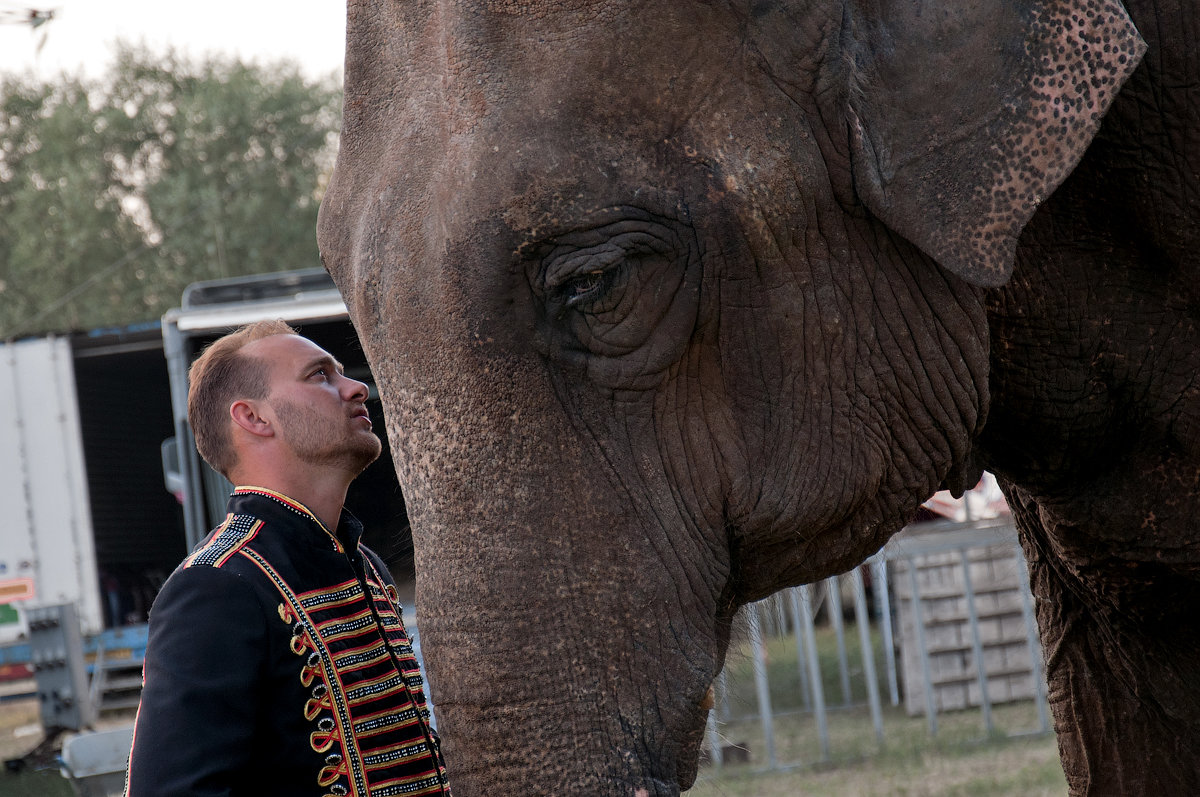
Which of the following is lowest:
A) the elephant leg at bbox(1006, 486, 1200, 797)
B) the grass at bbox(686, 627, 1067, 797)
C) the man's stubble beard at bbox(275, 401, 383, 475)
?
the grass at bbox(686, 627, 1067, 797)

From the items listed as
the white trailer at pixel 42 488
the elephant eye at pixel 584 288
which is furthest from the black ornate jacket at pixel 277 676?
the white trailer at pixel 42 488

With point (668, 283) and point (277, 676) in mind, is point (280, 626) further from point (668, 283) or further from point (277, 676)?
point (668, 283)

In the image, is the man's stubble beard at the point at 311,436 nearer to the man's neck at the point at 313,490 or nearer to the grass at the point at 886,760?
the man's neck at the point at 313,490

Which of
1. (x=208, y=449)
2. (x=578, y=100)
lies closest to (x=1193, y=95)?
(x=578, y=100)

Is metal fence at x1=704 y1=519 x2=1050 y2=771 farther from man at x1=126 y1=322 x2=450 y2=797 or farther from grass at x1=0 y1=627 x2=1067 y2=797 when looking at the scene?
man at x1=126 y1=322 x2=450 y2=797

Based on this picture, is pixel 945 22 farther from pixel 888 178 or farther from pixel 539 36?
pixel 539 36

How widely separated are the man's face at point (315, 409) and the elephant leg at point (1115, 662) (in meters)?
1.64

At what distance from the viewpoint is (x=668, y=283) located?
7.19ft

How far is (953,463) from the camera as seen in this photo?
263 cm

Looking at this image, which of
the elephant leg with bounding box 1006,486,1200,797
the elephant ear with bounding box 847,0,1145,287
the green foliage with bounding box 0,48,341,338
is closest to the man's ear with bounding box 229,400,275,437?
the elephant ear with bounding box 847,0,1145,287

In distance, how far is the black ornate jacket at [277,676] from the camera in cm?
218

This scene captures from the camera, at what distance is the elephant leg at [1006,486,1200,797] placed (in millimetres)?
3166

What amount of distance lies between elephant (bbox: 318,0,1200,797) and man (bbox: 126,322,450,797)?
34 centimetres

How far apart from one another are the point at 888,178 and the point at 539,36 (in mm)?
653
